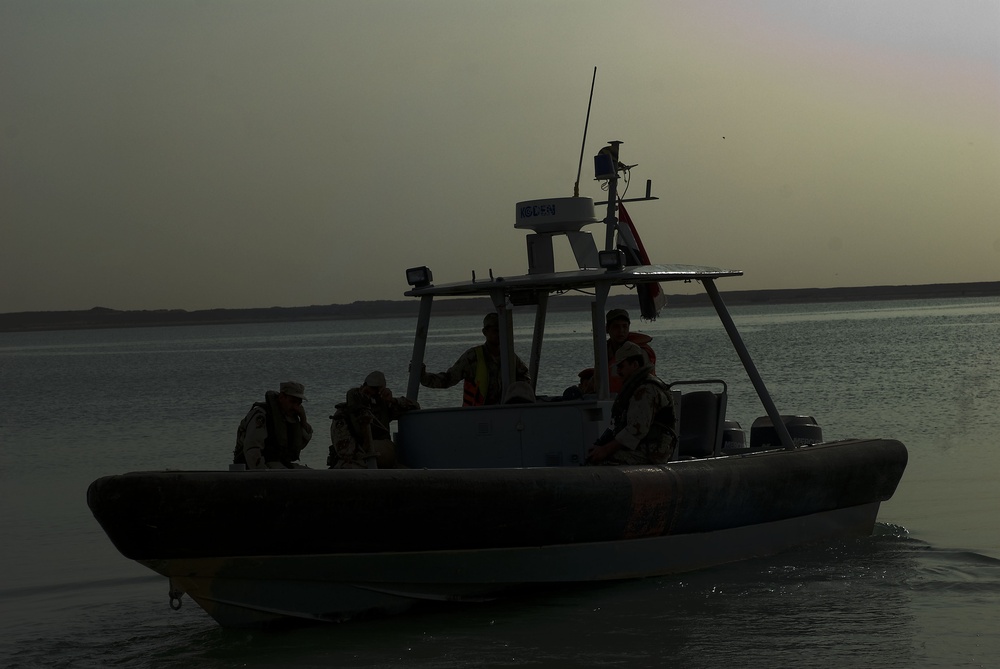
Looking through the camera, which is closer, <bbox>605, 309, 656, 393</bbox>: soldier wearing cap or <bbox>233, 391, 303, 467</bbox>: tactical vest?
<bbox>233, 391, 303, 467</bbox>: tactical vest

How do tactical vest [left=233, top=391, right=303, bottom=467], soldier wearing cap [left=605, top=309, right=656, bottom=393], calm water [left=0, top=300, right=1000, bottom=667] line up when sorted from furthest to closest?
soldier wearing cap [left=605, top=309, right=656, bottom=393], tactical vest [left=233, top=391, right=303, bottom=467], calm water [left=0, top=300, right=1000, bottom=667]

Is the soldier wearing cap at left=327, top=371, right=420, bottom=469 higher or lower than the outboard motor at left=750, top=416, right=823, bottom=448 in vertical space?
higher

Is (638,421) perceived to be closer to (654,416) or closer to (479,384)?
(654,416)

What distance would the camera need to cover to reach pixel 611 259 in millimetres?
8328

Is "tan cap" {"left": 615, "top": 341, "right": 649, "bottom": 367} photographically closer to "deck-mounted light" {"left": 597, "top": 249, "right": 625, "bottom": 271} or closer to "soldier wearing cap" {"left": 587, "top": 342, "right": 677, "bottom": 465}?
"soldier wearing cap" {"left": 587, "top": 342, "right": 677, "bottom": 465}

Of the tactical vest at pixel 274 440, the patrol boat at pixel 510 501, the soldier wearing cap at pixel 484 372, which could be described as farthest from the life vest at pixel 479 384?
the tactical vest at pixel 274 440

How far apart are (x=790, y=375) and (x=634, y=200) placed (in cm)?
2265

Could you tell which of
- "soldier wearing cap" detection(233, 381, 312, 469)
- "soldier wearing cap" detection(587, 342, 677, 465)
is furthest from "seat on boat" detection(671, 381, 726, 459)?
"soldier wearing cap" detection(233, 381, 312, 469)

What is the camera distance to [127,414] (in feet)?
87.8

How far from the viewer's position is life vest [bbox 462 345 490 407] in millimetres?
9055

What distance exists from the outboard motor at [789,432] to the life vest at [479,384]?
2.10 meters

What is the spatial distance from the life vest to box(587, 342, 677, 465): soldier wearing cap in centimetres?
109

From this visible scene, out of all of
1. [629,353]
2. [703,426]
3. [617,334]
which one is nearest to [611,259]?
[629,353]

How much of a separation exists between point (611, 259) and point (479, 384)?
1351 mm
